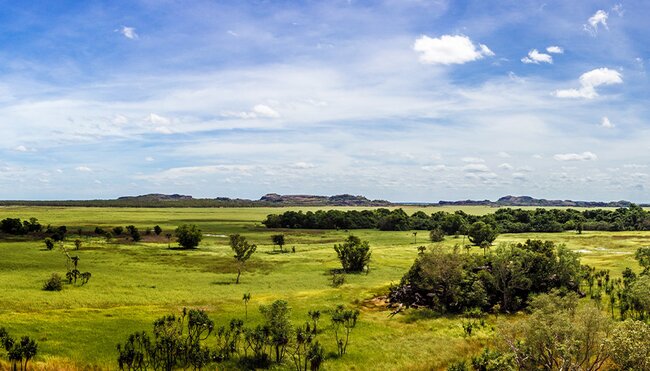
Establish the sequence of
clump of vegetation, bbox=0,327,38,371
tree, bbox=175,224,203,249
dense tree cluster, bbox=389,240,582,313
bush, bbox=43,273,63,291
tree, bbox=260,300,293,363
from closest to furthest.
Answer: clump of vegetation, bbox=0,327,38,371, tree, bbox=260,300,293,363, dense tree cluster, bbox=389,240,582,313, bush, bbox=43,273,63,291, tree, bbox=175,224,203,249

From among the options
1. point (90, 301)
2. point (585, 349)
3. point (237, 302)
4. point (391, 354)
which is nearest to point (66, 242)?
point (90, 301)

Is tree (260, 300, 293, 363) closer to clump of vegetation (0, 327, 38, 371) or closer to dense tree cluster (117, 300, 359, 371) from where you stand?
dense tree cluster (117, 300, 359, 371)

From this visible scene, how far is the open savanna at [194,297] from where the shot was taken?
49.7 metres

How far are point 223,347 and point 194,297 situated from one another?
75.9 feet

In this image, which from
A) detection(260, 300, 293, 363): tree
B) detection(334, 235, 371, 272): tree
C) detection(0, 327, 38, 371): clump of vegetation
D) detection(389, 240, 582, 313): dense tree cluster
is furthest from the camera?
detection(334, 235, 371, 272): tree

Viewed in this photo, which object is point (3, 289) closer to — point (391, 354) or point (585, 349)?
point (391, 354)

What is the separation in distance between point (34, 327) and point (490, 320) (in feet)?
192

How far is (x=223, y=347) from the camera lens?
162ft

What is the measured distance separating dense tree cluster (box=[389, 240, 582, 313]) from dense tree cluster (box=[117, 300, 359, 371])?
24.0 meters

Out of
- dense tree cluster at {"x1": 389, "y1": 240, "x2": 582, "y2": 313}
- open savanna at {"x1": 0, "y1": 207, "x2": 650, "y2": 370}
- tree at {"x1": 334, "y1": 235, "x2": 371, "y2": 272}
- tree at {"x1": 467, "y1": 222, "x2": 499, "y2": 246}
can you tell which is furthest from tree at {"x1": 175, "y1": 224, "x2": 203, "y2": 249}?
tree at {"x1": 467, "y1": 222, "x2": 499, "y2": 246}

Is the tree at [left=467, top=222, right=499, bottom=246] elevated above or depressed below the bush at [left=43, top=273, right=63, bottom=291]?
above

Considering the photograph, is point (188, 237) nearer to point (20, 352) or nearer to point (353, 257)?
point (353, 257)

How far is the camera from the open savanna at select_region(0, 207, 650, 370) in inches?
1956

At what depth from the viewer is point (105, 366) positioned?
44.2m
